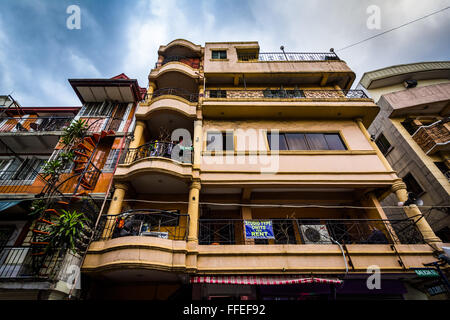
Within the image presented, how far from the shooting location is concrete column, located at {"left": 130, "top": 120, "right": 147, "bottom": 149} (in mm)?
10298

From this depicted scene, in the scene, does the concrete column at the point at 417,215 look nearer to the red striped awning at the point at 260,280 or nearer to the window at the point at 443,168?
the red striped awning at the point at 260,280

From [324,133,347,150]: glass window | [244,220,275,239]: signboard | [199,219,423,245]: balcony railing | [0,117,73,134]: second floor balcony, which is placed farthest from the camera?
[0,117,73,134]: second floor balcony

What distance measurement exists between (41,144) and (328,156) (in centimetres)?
1669

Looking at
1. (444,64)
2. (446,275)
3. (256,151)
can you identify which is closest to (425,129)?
(444,64)

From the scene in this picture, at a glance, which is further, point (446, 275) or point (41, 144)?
point (41, 144)

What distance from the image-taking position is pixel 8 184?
35.3 ft

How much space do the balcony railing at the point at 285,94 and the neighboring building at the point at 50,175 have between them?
20.2ft

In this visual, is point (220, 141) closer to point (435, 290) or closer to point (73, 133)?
point (73, 133)

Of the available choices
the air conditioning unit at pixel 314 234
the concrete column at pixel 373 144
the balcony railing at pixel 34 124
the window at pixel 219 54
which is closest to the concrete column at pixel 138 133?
the balcony railing at pixel 34 124

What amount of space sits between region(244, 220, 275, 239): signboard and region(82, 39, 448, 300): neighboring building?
0.04m

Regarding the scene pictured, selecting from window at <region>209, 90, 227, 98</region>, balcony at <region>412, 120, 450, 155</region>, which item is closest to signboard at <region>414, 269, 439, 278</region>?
balcony at <region>412, 120, 450, 155</region>

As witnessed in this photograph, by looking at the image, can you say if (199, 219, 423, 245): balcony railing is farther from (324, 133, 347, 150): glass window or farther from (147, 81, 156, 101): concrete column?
(147, 81, 156, 101): concrete column
